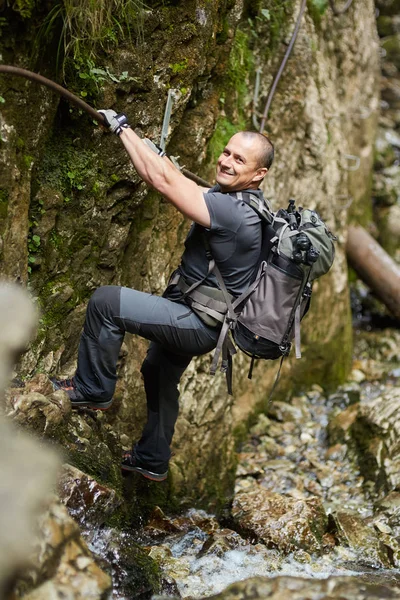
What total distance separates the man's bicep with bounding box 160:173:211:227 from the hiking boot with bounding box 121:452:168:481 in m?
2.53

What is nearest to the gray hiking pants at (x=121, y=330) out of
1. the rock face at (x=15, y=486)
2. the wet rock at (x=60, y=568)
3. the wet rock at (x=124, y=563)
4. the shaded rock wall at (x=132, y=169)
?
the shaded rock wall at (x=132, y=169)

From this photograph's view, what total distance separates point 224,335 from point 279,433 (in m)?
4.61

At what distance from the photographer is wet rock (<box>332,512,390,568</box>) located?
618cm

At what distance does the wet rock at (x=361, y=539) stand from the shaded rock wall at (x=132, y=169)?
1.63m

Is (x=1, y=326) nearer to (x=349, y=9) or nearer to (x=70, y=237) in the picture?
(x=70, y=237)

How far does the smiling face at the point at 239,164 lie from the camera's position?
5.01m

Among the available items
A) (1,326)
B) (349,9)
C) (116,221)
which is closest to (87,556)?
(1,326)

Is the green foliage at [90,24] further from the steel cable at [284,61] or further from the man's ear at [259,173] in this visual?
the steel cable at [284,61]

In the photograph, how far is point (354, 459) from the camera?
28.1 feet

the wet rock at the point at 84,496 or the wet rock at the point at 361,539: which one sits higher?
the wet rock at the point at 84,496

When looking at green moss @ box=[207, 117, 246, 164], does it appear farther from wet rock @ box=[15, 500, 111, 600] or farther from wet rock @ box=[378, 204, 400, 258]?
wet rock @ box=[378, 204, 400, 258]

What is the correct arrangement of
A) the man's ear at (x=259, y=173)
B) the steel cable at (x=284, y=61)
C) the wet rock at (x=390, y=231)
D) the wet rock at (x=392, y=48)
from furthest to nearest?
the wet rock at (x=392, y=48), the wet rock at (x=390, y=231), the steel cable at (x=284, y=61), the man's ear at (x=259, y=173)

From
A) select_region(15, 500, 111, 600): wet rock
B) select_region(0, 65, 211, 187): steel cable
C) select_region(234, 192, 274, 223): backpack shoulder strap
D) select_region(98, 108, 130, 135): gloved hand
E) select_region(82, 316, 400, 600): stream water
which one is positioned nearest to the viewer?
select_region(15, 500, 111, 600): wet rock

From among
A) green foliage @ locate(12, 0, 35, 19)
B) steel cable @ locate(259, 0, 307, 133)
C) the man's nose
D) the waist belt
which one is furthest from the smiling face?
steel cable @ locate(259, 0, 307, 133)
